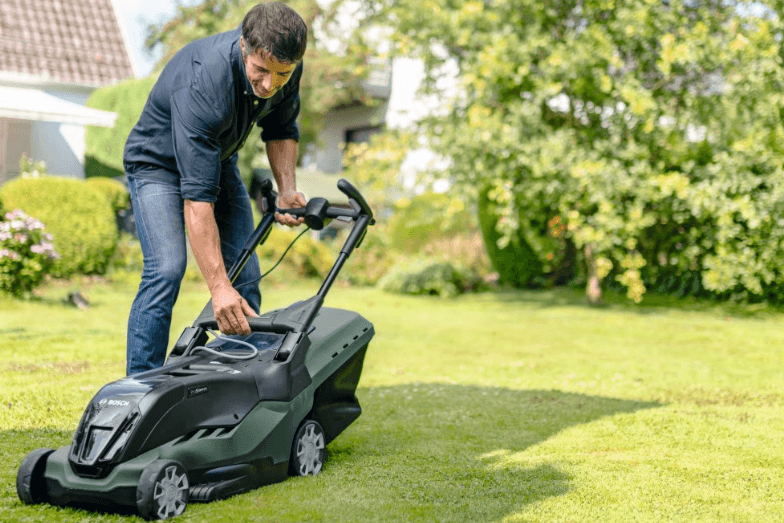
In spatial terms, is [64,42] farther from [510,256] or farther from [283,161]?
[283,161]

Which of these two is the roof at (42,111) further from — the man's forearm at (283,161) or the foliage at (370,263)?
the man's forearm at (283,161)

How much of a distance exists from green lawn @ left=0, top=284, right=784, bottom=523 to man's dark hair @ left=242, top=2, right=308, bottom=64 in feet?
5.08

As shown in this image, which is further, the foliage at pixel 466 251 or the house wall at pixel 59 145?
the house wall at pixel 59 145

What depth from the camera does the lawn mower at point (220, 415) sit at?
2650mm

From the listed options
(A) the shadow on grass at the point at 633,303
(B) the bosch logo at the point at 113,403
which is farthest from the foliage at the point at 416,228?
(B) the bosch logo at the point at 113,403

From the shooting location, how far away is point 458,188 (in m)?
10.3

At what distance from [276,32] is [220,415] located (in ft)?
4.33

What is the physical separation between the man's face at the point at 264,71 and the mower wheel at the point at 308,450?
49.9 inches

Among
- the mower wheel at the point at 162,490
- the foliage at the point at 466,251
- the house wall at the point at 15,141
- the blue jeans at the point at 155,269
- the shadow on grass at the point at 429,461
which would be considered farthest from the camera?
the house wall at the point at 15,141

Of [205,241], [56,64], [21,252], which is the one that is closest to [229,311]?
[205,241]

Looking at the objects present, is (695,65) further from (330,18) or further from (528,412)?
(330,18)

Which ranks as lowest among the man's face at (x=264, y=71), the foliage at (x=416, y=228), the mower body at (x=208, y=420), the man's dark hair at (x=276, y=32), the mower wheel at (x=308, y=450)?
the foliage at (x=416, y=228)

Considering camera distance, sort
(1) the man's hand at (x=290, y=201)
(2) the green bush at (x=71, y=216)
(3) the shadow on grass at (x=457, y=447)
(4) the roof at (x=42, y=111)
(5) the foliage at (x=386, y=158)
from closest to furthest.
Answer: (3) the shadow on grass at (x=457, y=447) → (1) the man's hand at (x=290, y=201) → (2) the green bush at (x=71, y=216) → (5) the foliage at (x=386, y=158) → (4) the roof at (x=42, y=111)

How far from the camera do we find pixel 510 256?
13438 mm
